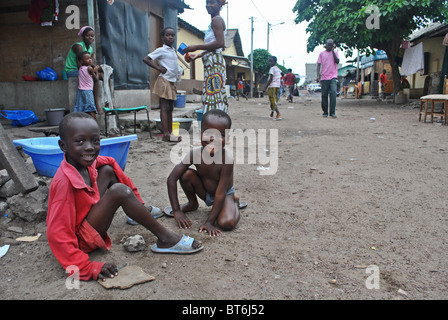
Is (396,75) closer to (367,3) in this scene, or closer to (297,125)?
(367,3)

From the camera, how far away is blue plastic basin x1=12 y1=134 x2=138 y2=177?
268cm

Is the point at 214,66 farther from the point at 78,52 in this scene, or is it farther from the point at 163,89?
the point at 78,52

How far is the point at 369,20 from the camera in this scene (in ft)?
36.9

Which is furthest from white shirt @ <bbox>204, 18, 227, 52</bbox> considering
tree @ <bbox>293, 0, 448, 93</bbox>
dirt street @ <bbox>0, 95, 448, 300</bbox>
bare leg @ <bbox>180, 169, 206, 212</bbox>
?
tree @ <bbox>293, 0, 448, 93</bbox>

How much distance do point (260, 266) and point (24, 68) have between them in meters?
6.58

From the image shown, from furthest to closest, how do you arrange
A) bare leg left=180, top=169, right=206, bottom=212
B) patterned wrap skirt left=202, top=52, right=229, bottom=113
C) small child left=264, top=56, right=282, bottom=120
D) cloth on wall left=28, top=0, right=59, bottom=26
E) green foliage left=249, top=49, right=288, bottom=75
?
green foliage left=249, top=49, right=288, bottom=75 < small child left=264, top=56, right=282, bottom=120 < cloth on wall left=28, top=0, right=59, bottom=26 < patterned wrap skirt left=202, top=52, right=229, bottom=113 < bare leg left=180, top=169, right=206, bottom=212

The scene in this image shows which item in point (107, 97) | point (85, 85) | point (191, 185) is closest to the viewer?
point (191, 185)

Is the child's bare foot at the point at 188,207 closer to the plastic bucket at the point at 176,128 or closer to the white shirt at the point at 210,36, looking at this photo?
the white shirt at the point at 210,36

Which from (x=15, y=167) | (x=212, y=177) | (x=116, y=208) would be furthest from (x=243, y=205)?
(x=15, y=167)

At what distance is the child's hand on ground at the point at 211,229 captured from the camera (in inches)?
87.4

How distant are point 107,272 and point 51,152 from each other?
4.40 feet

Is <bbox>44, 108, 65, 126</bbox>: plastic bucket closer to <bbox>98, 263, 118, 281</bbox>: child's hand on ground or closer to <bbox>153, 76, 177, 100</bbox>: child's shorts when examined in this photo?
<bbox>153, 76, 177, 100</bbox>: child's shorts

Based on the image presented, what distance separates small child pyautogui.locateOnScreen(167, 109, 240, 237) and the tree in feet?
34.1
